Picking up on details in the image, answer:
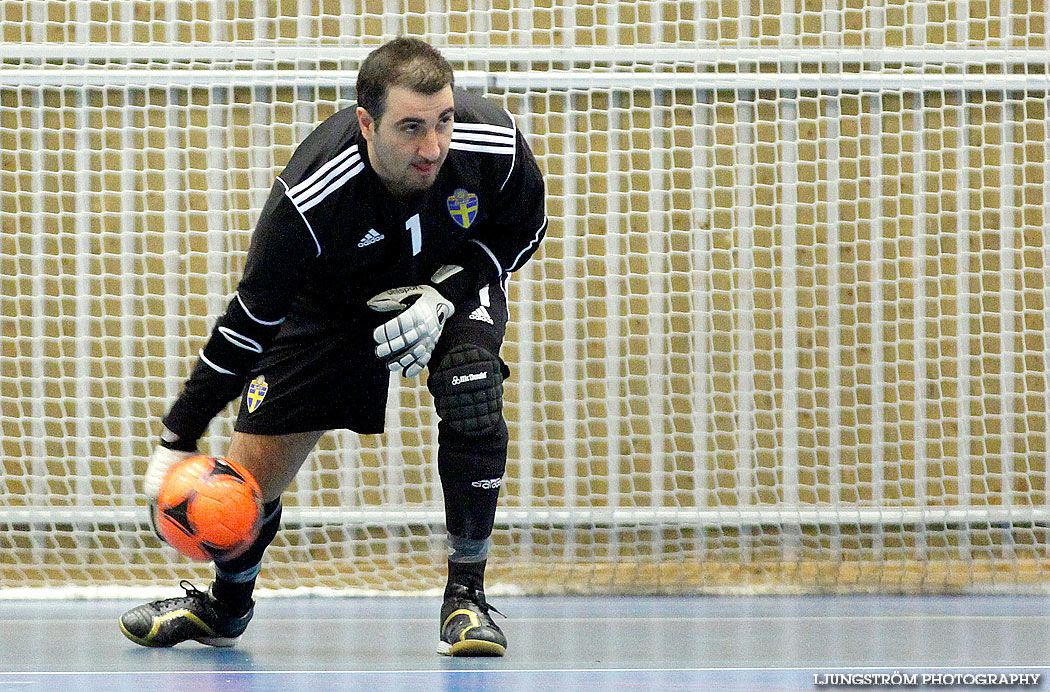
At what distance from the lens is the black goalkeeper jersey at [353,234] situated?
305 cm

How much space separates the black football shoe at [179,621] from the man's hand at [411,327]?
880mm

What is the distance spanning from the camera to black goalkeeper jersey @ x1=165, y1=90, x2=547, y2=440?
3.05 m

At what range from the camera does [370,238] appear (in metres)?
3.14

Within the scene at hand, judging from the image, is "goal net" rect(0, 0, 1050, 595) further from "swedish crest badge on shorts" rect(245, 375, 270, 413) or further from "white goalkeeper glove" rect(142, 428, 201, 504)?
"white goalkeeper glove" rect(142, 428, 201, 504)

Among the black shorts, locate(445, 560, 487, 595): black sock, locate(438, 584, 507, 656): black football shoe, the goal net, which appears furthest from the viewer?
the goal net

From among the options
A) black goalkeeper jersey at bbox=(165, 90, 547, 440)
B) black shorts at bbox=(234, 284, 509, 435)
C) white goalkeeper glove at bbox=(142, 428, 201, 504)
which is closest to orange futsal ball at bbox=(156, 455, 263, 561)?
white goalkeeper glove at bbox=(142, 428, 201, 504)

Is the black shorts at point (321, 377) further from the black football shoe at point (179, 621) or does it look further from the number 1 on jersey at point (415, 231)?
the black football shoe at point (179, 621)

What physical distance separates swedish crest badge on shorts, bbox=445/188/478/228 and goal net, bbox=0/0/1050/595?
2.18m

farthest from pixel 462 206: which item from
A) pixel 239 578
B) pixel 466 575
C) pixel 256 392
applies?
pixel 239 578

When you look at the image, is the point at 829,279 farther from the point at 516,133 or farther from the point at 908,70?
the point at 516,133

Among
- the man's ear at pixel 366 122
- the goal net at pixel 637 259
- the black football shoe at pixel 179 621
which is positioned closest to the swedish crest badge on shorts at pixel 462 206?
the man's ear at pixel 366 122

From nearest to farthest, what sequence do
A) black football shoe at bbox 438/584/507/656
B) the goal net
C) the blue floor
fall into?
the blue floor
black football shoe at bbox 438/584/507/656
the goal net

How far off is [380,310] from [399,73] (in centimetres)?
65

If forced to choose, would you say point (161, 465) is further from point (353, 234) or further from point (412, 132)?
point (412, 132)
